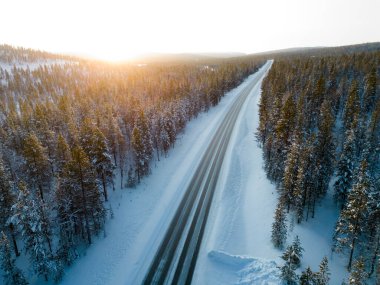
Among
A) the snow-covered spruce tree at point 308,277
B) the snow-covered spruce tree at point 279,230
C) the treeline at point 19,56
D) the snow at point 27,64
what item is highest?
the treeline at point 19,56

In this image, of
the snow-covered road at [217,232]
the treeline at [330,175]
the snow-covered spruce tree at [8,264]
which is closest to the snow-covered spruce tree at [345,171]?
the treeline at [330,175]

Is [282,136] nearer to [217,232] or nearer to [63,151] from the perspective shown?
[217,232]

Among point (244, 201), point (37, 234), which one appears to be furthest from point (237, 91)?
point (37, 234)

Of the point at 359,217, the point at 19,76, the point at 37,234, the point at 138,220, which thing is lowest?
the point at 138,220

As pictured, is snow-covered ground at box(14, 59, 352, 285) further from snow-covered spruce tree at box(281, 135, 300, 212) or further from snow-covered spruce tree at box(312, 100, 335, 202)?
snow-covered spruce tree at box(312, 100, 335, 202)

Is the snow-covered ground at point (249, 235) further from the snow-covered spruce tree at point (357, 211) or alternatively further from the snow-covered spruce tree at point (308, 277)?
the snow-covered spruce tree at point (308, 277)

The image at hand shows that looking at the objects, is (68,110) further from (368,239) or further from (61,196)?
(368,239)

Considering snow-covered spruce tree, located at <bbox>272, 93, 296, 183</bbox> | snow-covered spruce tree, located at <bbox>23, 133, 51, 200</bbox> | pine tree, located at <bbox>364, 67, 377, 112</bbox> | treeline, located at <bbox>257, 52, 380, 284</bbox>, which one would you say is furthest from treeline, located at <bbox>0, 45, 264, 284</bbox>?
pine tree, located at <bbox>364, 67, 377, 112</bbox>
